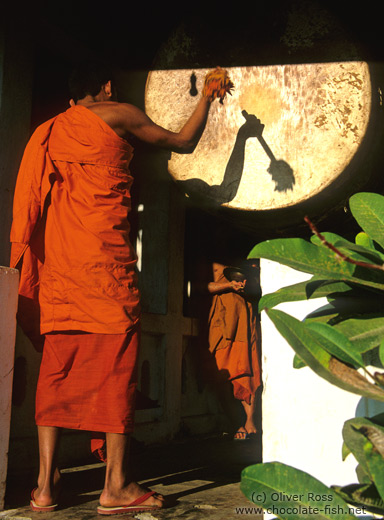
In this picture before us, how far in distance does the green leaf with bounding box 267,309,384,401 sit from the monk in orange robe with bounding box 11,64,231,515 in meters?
1.04

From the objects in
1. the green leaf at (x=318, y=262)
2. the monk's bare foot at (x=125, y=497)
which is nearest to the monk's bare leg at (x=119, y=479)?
the monk's bare foot at (x=125, y=497)

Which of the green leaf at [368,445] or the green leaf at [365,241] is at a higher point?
the green leaf at [365,241]

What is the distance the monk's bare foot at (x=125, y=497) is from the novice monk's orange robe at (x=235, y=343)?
182cm

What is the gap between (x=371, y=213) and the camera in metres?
1.05

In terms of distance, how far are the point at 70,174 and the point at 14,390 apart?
1053mm

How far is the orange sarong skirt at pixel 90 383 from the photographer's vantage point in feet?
5.91

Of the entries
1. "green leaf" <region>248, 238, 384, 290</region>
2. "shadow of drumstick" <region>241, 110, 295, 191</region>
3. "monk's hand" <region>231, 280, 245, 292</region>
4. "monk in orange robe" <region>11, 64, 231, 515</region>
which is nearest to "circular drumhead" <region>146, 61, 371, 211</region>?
"shadow of drumstick" <region>241, 110, 295, 191</region>

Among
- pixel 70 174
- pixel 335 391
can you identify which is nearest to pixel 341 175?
pixel 335 391

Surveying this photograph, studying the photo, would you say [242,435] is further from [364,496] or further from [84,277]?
[364,496]

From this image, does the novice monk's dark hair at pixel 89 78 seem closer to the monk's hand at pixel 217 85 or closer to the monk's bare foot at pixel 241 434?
the monk's hand at pixel 217 85

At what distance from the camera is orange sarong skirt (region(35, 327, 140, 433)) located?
1.80 metres

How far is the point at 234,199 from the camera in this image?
1759mm

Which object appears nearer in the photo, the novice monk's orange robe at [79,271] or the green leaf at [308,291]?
the green leaf at [308,291]

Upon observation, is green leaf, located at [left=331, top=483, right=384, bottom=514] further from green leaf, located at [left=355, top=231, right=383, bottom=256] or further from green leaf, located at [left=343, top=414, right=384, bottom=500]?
green leaf, located at [left=355, top=231, right=383, bottom=256]
